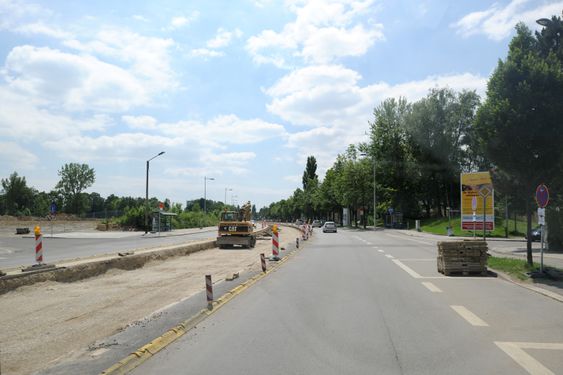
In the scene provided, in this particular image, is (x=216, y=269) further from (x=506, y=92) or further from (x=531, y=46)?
(x=531, y=46)

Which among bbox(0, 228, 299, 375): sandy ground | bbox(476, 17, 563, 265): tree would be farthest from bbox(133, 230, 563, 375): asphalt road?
bbox(476, 17, 563, 265): tree

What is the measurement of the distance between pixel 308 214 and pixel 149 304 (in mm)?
128648

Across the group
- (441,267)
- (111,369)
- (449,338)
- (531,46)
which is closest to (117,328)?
(111,369)

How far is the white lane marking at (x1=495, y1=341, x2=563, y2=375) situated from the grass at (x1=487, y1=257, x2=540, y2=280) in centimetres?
815

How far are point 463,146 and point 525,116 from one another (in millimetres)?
60329

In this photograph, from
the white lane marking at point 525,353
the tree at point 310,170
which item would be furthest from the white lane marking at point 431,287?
the tree at point 310,170

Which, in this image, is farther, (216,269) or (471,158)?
(471,158)

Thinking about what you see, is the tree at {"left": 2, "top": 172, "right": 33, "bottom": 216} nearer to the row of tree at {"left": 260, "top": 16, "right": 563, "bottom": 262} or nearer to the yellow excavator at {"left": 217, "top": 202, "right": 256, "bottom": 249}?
→ the row of tree at {"left": 260, "top": 16, "right": 563, "bottom": 262}

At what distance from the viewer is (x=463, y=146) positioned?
7225 centimetres

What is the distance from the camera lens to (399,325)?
27.0ft

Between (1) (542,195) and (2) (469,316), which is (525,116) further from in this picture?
(2) (469,316)

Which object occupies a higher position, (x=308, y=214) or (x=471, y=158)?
(x=471, y=158)

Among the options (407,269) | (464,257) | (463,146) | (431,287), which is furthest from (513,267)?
(463,146)

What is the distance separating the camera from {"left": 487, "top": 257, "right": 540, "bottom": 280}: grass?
1488 cm
